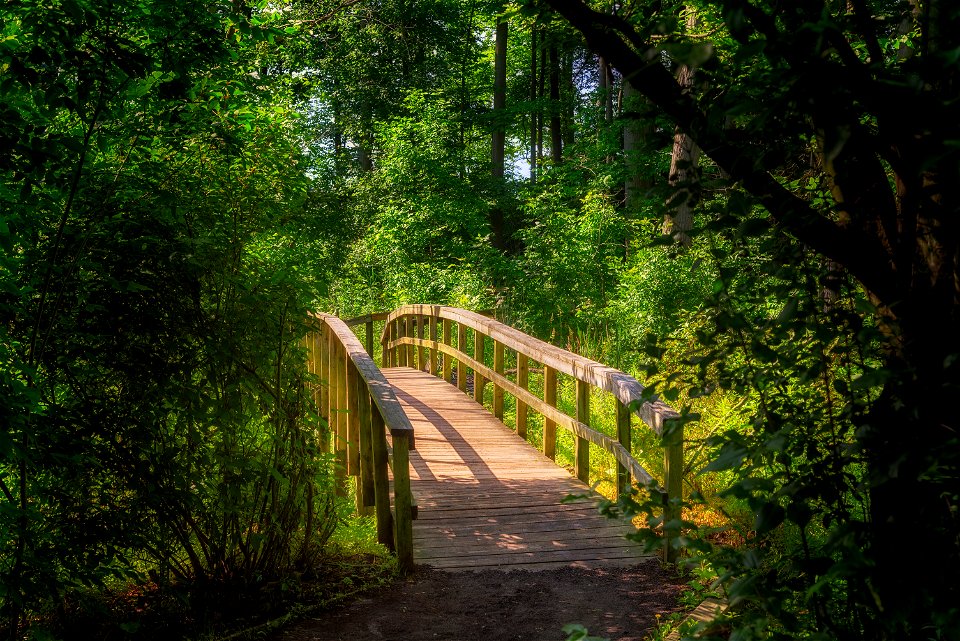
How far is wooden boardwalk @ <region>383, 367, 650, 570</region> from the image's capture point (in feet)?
16.1

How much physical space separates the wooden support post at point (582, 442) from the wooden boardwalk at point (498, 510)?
0.09 meters

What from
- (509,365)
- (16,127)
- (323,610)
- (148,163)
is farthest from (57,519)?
(509,365)

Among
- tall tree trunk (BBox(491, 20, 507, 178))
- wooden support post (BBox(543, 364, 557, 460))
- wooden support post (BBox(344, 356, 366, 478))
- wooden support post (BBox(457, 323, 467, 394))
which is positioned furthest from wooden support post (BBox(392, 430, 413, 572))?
tall tree trunk (BBox(491, 20, 507, 178))

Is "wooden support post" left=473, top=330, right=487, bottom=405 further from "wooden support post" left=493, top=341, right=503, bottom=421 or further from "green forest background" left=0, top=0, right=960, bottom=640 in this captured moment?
"green forest background" left=0, top=0, right=960, bottom=640

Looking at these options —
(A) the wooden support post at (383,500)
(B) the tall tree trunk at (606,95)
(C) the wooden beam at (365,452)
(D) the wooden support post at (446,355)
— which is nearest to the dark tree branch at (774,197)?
(A) the wooden support post at (383,500)

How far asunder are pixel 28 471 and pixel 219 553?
37.9 inches

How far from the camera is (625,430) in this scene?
5426 mm

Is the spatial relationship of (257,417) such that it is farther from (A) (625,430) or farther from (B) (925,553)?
(B) (925,553)

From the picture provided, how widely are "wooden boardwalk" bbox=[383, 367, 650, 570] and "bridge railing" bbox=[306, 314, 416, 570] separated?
0.25m

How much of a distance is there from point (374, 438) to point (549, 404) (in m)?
2.14

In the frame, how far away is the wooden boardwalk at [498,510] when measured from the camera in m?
4.90

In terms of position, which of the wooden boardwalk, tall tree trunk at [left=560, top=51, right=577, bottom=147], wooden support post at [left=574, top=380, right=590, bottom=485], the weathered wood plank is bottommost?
A: the wooden boardwalk

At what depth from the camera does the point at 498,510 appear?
5684mm

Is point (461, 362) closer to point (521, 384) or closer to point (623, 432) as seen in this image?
point (521, 384)
